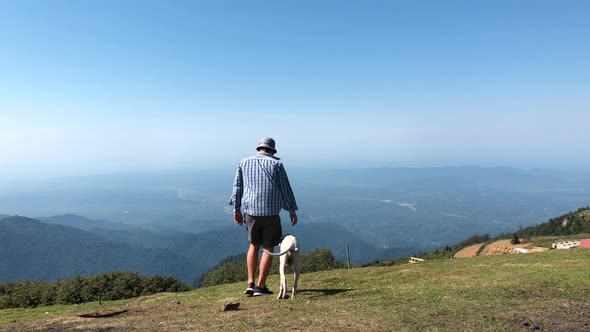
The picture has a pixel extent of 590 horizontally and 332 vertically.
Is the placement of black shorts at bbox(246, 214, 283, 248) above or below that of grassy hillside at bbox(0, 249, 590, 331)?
above

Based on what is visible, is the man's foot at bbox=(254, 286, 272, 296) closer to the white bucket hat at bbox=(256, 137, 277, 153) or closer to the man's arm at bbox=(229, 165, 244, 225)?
the man's arm at bbox=(229, 165, 244, 225)

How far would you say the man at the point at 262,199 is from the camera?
7.19 metres

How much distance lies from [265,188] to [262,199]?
0.22 m

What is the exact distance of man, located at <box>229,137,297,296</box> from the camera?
7191mm

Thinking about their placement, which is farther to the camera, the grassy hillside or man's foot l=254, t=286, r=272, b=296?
man's foot l=254, t=286, r=272, b=296

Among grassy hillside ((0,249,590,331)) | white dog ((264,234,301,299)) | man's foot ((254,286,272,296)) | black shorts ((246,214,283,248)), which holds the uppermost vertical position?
black shorts ((246,214,283,248))

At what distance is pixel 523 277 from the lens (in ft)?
26.5

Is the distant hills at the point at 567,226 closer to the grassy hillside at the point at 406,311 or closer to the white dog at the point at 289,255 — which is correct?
the grassy hillside at the point at 406,311

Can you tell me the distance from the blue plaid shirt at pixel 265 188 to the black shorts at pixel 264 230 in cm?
17

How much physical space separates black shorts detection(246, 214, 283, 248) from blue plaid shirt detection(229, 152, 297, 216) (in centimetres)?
17

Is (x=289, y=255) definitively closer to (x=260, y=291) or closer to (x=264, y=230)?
(x=264, y=230)

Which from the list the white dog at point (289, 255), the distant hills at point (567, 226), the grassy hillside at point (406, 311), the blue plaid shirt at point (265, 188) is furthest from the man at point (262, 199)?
the distant hills at point (567, 226)

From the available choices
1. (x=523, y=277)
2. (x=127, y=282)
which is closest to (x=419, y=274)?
(x=523, y=277)

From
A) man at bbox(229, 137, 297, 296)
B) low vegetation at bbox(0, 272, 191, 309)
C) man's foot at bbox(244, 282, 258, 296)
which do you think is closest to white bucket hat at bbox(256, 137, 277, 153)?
man at bbox(229, 137, 297, 296)
